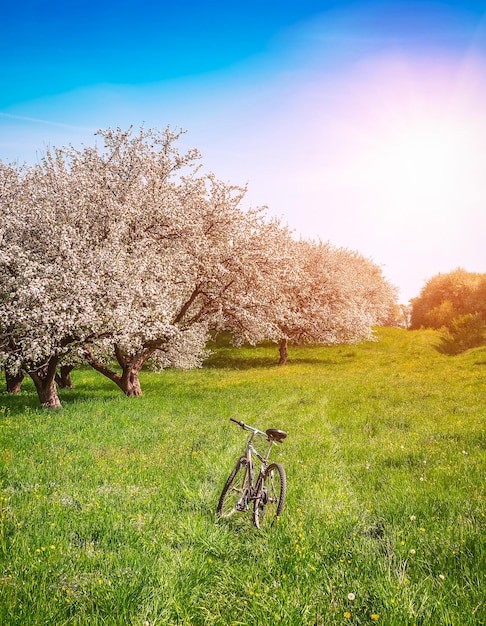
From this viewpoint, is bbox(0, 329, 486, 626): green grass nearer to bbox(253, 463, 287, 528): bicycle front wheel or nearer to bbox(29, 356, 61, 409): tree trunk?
bbox(253, 463, 287, 528): bicycle front wheel

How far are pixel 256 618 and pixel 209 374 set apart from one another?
29.0m

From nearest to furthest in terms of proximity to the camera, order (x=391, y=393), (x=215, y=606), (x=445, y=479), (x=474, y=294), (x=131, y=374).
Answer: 1. (x=215, y=606)
2. (x=445, y=479)
3. (x=391, y=393)
4. (x=131, y=374)
5. (x=474, y=294)

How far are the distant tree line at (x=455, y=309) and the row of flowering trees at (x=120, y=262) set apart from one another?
33.5 metres

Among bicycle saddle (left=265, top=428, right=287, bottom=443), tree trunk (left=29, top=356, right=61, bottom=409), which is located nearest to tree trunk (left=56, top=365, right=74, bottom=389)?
tree trunk (left=29, top=356, right=61, bottom=409)

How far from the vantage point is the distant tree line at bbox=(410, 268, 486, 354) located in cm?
5672

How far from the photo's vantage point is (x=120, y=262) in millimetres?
18484

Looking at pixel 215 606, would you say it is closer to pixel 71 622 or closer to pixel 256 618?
pixel 256 618

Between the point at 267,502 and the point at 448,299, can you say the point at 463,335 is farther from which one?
the point at 267,502

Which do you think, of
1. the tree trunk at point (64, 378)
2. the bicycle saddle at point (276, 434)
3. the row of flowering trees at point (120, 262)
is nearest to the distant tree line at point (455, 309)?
the row of flowering trees at point (120, 262)

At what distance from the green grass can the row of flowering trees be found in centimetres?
343

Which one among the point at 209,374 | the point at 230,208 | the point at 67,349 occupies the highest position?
the point at 230,208

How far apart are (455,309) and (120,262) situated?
79.3 m

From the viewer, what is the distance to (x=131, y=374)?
24.5 metres

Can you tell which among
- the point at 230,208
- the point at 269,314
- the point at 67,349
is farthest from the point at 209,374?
the point at 67,349
